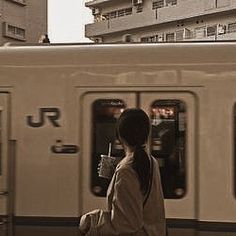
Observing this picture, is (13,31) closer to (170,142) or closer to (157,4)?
(157,4)

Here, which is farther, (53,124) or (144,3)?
(144,3)

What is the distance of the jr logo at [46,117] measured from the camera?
212 inches

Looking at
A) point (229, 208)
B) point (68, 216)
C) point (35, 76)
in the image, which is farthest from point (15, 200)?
point (229, 208)

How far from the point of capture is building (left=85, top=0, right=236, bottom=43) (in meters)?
37.8

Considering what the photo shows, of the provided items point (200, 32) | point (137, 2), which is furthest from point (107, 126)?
point (137, 2)

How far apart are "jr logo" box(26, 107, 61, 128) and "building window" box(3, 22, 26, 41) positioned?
33.2 m

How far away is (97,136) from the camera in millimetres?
5332

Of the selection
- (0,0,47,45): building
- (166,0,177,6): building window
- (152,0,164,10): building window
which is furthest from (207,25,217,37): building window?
(0,0,47,45): building

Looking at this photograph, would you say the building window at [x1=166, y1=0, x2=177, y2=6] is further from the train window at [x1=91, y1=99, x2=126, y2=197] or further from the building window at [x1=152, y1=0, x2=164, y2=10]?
the train window at [x1=91, y1=99, x2=126, y2=197]

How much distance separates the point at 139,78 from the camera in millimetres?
5293

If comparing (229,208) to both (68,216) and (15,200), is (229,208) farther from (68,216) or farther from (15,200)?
(15,200)

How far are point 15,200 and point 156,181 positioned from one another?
2.43 metres

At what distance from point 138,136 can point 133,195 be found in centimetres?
37

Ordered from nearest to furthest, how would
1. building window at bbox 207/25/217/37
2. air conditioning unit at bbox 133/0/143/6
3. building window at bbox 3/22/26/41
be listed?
building window at bbox 3/22/26/41 < building window at bbox 207/25/217/37 < air conditioning unit at bbox 133/0/143/6
